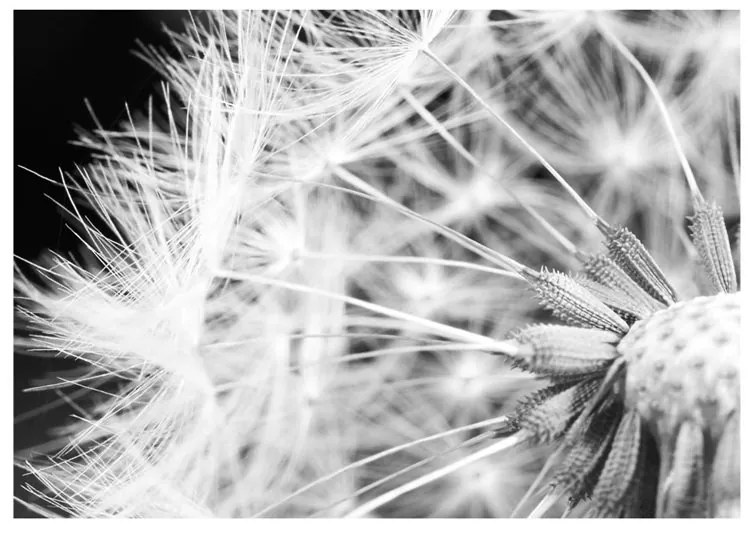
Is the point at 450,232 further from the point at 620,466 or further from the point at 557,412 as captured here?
the point at 620,466

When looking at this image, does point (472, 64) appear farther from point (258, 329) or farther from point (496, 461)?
point (496, 461)

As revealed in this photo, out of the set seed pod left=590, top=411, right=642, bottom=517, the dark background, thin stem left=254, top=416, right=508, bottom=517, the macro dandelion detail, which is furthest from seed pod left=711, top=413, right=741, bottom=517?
the dark background

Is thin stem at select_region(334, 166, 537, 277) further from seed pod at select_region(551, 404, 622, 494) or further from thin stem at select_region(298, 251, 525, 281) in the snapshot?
seed pod at select_region(551, 404, 622, 494)

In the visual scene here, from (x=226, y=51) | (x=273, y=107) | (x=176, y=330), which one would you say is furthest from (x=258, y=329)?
(x=226, y=51)

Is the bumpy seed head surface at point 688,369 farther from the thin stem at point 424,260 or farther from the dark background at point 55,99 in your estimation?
the dark background at point 55,99

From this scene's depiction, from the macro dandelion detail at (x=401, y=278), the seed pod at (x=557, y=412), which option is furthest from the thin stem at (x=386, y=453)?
the seed pod at (x=557, y=412)
